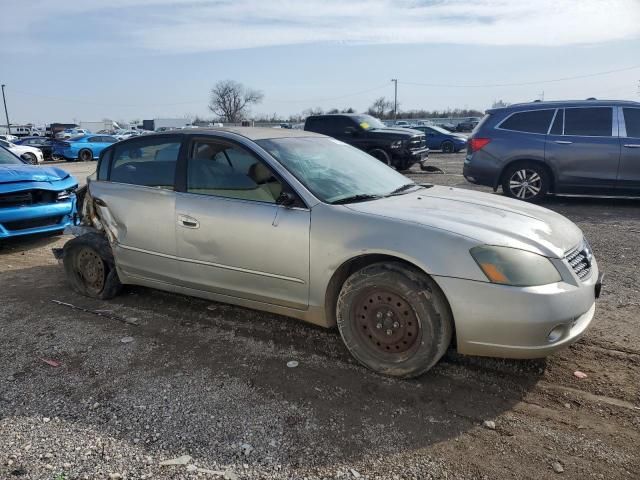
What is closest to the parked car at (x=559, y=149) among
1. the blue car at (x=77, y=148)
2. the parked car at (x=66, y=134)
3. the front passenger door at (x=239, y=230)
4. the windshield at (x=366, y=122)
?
the windshield at (x=366, y=122)

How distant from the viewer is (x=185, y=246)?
3.94 metres

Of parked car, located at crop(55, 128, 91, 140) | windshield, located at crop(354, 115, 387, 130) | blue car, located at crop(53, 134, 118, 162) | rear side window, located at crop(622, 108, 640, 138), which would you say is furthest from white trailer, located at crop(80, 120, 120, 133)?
rear side window, located at crop(622, 108, 640, 138)

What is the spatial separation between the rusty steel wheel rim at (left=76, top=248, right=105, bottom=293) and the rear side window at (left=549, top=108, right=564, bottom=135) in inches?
301

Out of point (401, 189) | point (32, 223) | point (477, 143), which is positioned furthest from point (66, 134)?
point (401, 189)

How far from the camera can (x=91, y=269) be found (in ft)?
15.5

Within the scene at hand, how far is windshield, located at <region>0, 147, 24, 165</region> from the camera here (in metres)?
7.16

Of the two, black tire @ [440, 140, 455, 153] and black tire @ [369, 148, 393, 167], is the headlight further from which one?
black tire @ [440, 140, 455, 153]

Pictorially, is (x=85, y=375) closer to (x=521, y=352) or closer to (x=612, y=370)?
(x=521, y=352)

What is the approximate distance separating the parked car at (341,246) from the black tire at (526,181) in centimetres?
534

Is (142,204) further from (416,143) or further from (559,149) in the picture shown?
(416,143)

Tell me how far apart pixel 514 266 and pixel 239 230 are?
73.5 inches

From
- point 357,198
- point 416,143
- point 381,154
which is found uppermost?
point 416,143

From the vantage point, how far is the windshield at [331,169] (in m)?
3.62

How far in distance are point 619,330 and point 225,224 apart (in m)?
3.10
